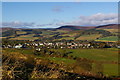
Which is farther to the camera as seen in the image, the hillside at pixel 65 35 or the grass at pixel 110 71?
the hillside at pixel 65 35

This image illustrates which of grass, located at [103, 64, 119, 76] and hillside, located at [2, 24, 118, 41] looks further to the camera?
hillside, located at [2, 24, 118, 41]

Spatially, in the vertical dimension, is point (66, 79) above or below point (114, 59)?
above

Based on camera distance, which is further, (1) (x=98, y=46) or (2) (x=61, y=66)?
(1) (x=98, y=46)

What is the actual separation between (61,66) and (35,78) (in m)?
0.42

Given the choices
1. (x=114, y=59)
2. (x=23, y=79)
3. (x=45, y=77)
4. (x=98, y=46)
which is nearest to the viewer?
(x=45, y=77)

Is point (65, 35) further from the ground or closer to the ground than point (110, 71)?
further from the ground

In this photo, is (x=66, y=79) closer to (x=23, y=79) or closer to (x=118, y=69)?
(x=23, y=79)

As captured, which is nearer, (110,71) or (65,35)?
(110,71)

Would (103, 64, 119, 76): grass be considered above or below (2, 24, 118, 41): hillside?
below

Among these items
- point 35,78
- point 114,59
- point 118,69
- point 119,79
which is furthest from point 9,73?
point 114,59

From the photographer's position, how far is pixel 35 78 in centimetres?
237

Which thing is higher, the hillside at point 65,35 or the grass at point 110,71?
the hillside at point 65,35

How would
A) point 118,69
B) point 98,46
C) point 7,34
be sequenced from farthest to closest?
point 7,34 < point 98,46 < point 118,69

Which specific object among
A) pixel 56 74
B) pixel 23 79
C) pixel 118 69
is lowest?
pixel 118 69
